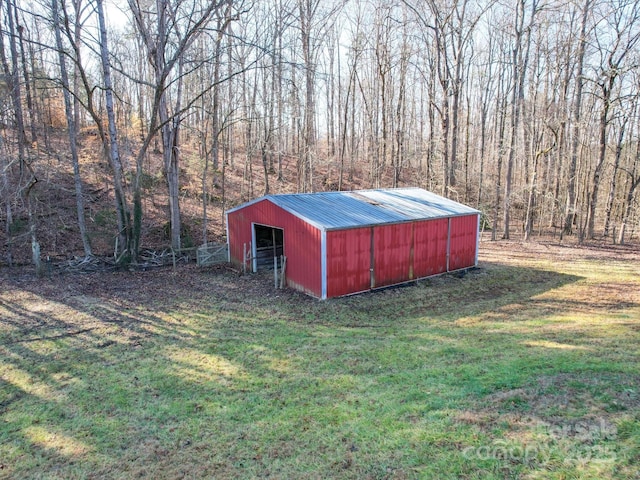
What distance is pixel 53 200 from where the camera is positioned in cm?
1938

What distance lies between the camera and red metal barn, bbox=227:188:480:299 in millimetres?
11453

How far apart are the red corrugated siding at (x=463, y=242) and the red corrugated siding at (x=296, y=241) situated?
561 centimetres

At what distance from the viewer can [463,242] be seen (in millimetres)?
14812

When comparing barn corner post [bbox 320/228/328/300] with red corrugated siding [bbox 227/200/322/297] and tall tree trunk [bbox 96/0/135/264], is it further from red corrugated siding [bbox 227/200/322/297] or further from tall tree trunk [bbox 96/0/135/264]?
tall tree trunk [bbox 96/0/135/264]

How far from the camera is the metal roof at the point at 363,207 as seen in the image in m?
11.8

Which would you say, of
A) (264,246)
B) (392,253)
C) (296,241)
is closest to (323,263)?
(296,241)

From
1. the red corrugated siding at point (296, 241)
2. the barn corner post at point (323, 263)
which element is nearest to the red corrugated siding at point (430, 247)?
the barn corner post at point (323, 263)

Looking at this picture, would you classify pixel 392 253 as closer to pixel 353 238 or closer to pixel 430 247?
pixel 353 238

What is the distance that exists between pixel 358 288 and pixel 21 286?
32.2ft

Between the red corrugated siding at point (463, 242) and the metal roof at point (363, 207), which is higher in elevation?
the metal roof at point (363, 207)

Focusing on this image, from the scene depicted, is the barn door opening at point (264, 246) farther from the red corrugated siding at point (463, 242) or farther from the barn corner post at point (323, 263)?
the red corrugated siding at point (463, 242)

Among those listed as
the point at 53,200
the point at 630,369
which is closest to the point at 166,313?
the point at 630,369

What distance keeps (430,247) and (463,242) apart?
73.7 inches

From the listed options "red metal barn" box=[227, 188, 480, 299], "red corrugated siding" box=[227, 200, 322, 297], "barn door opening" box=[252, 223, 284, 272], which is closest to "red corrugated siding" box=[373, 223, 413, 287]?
"red metal barn" box=[227, 188, 480, 299]
